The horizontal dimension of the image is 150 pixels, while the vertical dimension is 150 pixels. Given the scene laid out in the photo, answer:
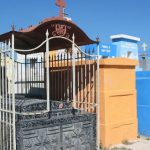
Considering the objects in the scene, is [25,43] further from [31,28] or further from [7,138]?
[7,138]

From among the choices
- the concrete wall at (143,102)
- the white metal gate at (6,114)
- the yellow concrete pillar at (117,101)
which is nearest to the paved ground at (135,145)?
the yellow concrete pillar at (117,101)

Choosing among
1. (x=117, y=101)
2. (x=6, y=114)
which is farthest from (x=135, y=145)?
(x=6, y=114)

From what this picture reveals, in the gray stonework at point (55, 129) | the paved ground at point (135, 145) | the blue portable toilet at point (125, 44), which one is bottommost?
the paved ground at point (135, 145)

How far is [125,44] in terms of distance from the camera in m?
19.4

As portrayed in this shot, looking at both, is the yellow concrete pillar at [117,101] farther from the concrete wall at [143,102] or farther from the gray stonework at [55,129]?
the concrete wall at [143,102]

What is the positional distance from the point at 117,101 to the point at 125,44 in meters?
13.0

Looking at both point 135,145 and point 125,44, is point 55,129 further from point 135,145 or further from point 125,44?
point 125,44

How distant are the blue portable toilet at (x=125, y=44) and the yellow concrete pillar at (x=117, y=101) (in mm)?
10939

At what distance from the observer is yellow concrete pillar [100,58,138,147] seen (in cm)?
652

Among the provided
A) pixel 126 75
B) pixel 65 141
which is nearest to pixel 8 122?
pixel 65 141

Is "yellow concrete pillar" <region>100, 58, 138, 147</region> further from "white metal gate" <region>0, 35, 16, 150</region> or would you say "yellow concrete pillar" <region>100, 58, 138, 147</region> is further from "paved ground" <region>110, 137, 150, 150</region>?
"white metal gate" <region>0, 35, 16, 150</region>

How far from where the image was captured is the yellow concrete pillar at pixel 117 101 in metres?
6.52

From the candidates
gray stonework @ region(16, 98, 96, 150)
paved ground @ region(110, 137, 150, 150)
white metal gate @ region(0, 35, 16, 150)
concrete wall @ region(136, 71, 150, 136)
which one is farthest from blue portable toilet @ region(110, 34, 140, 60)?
white metal gate @ region(0, 35, 16, 150)

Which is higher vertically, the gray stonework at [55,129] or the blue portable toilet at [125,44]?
the blue portable toilet at [125,44]
